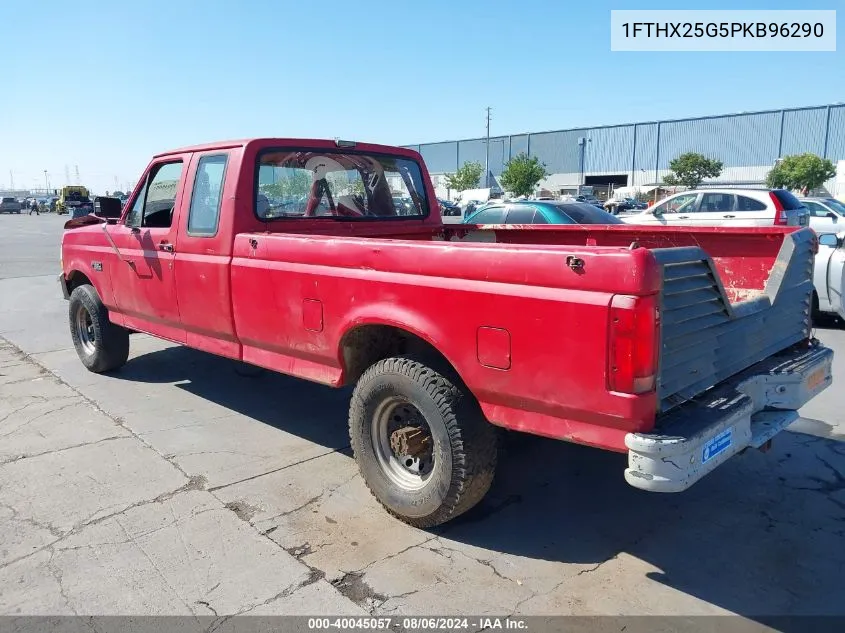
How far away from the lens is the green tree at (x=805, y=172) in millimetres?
53781

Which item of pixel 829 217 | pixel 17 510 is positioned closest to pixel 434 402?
pixel 17 510

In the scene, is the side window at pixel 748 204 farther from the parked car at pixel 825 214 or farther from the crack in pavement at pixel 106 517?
the crack in pavement at pixel 106 517

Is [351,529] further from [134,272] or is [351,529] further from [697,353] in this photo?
[134,272]

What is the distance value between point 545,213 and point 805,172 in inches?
2128

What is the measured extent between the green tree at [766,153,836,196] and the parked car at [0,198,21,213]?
Answer: 209ft

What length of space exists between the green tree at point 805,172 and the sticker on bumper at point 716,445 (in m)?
59.3

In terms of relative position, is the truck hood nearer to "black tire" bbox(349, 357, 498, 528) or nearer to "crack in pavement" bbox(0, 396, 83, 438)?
"crack in pavement" bbox(0, 396, 83, 438)

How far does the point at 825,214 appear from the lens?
17984 millimetres

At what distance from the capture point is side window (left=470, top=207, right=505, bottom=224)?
10.5m

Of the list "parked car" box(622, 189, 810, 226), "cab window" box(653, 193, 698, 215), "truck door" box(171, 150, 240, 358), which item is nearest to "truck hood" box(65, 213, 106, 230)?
"truck door" box(171, 150, 240, 358)

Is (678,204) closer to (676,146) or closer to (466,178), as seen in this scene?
(466,178)

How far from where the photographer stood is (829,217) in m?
17.6

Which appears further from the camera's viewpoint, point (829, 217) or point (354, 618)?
point (829, 217)

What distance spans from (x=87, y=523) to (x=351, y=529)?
1.43 meters
